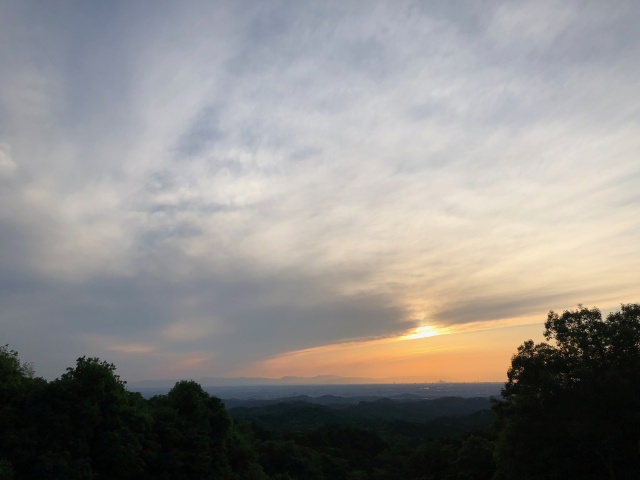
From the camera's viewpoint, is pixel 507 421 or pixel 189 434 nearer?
pixel 507 421

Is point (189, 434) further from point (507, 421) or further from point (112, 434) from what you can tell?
point (507, 421)

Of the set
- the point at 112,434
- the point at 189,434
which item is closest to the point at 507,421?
the point at 189,434

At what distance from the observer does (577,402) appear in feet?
97.5

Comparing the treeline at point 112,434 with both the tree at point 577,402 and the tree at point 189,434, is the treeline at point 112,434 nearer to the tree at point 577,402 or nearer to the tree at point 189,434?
the tree at point 189,434

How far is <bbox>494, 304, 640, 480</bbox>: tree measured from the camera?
28344 mm

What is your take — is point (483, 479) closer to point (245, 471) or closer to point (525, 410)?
point (525, 410)

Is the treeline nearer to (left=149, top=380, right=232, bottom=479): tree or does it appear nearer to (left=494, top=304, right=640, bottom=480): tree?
(left=149, top=380, right=232, bottom=479): tree

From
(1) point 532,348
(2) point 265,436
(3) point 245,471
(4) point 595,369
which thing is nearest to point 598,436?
(4) point 595,369

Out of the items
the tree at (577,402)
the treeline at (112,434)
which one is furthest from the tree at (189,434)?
the tree at (577,402)

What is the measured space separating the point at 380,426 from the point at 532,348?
11703 centimetres

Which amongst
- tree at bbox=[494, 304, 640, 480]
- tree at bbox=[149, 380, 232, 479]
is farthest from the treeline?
tree at bbox=[494, 304, 640, 480]

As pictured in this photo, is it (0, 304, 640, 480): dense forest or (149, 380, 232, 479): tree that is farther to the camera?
(149, 380, 232, 479): tree

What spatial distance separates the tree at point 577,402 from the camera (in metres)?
28.3

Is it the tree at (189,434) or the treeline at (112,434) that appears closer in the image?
the treeline at (112,434)
